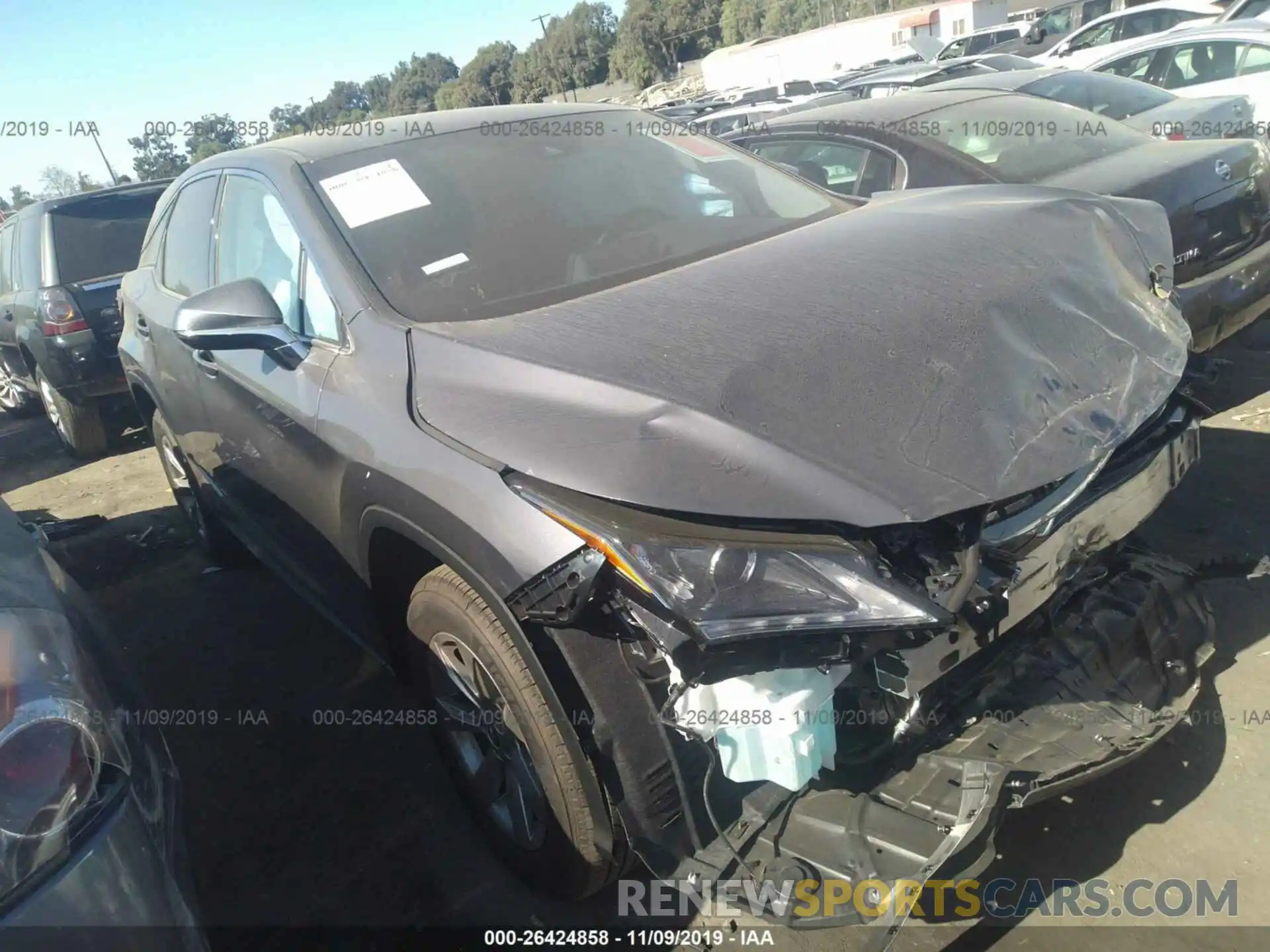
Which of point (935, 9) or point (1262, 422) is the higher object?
point (935, 9)

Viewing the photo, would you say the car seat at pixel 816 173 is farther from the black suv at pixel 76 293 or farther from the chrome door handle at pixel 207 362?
the black suv at pixel 76 293

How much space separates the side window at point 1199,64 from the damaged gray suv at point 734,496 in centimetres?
806

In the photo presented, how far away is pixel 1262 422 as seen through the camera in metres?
4.34

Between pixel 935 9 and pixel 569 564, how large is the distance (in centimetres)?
4568

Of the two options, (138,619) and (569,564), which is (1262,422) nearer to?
(569,564)

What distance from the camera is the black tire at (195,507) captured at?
14.3 ft

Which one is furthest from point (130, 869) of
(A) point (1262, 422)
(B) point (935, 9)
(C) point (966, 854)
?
(B) point (935, 9)

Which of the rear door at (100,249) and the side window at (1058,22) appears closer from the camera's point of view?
the rear door at (100,249)

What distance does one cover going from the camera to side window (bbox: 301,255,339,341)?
8.34 ft

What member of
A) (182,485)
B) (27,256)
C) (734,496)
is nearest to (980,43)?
(27,256)

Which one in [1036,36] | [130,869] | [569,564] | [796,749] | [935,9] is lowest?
[796,749]

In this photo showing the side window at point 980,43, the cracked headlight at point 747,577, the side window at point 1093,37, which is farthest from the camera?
the side window at point 980,43

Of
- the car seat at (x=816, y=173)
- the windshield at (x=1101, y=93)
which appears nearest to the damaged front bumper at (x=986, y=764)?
the car seat at (x=816, y=173)

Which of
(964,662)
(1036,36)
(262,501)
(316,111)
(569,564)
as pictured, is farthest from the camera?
(316,111)
